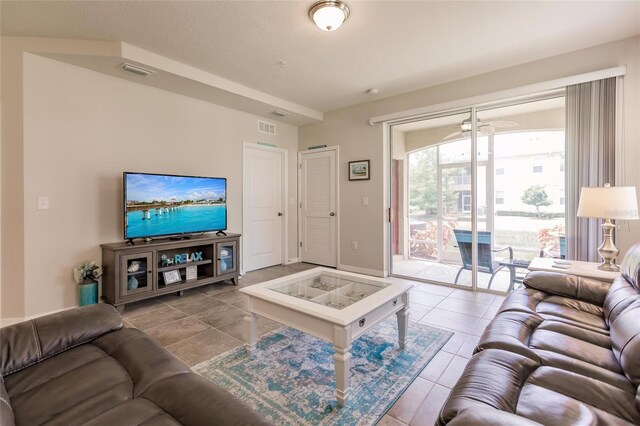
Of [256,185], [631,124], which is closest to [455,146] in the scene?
[631,124]

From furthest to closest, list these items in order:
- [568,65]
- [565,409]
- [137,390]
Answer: [568,65], [137,390], [565,409]

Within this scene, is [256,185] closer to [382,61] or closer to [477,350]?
[382,61]

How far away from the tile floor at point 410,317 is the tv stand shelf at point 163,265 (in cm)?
17

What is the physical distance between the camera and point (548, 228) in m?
3.43

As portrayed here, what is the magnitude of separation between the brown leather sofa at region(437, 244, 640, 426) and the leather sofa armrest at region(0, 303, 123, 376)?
5.47 feet

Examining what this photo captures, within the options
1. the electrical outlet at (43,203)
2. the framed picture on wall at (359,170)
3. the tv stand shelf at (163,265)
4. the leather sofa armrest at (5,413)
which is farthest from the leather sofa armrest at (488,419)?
the framed picture on wall at (359,170)

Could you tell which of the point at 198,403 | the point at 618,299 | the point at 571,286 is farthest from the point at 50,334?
the point at 571,286

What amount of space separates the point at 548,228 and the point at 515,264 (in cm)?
55

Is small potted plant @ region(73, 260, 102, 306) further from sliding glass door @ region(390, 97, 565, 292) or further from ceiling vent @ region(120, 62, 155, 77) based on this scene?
sliding glass door @ region(390, 97, 565, 292)

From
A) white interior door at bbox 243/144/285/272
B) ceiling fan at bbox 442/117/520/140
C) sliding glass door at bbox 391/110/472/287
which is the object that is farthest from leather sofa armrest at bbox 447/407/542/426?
white interior door at bbox 243/144/285/272

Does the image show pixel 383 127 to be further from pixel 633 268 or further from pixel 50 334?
pixel 50 334

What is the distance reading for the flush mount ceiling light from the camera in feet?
7.66

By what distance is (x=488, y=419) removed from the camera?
0.83m

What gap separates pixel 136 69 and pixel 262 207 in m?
2.58
